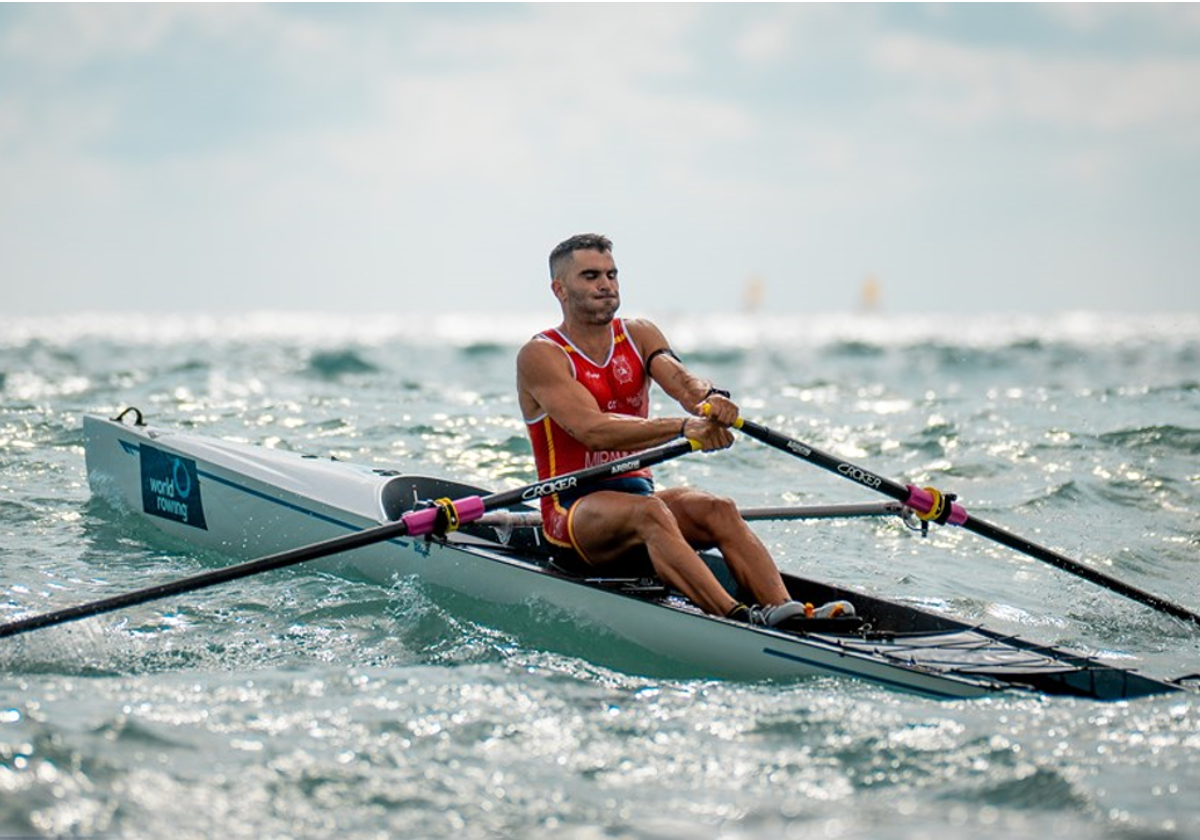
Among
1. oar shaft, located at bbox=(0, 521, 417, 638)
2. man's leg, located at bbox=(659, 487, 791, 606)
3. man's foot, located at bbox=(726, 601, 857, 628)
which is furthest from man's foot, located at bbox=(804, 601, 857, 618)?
oar shaft, located at bbox=(0, 521, 417, 638)

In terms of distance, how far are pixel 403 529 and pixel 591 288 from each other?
1.51m

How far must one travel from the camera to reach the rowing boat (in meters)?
5.76

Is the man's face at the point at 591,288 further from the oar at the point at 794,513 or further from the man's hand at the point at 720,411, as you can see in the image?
the oar at the point at 794,513

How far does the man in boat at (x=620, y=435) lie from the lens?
250 inches

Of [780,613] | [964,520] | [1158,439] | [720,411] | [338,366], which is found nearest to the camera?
[780,613]

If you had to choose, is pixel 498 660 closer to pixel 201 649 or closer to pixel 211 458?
pixel 201 649

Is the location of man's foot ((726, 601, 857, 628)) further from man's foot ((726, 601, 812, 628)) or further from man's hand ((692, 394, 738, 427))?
man's hand ((692, 394, 738, 427))

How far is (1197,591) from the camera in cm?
844

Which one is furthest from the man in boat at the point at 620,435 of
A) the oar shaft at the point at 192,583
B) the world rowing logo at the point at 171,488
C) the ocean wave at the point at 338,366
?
the ocean wave at the point at 338,366

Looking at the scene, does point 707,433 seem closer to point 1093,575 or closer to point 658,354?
point 658,354

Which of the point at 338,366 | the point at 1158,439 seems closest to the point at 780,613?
the point at 1158,439

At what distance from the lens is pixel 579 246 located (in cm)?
683

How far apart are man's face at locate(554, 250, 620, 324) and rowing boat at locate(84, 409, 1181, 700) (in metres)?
1.30

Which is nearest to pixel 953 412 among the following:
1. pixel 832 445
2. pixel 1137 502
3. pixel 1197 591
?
pixel 832 445
